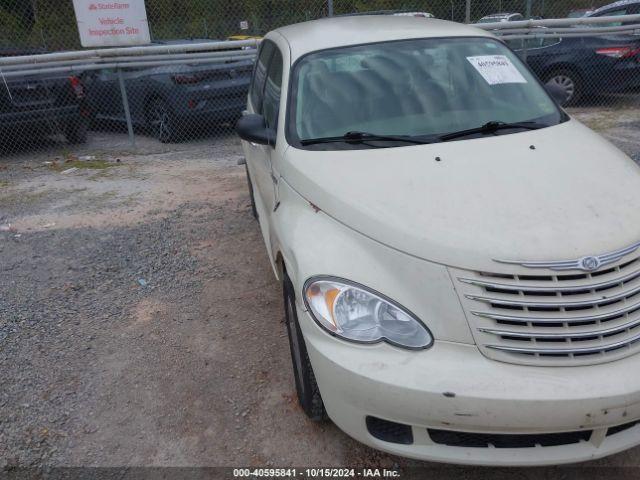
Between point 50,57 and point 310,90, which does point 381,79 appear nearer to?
point 310,90

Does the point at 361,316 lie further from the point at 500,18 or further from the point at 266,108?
the point at 500,18

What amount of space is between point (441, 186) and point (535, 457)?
1.21 meters

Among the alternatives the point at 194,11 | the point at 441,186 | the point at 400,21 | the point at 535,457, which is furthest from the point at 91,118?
the point at 535,457

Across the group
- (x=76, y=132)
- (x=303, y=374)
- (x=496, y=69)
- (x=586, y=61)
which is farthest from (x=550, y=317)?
(x=586, y=61)

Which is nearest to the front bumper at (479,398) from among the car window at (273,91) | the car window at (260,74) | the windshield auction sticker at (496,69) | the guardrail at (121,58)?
the car window at (273,91)

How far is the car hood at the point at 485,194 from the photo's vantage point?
2305 mm

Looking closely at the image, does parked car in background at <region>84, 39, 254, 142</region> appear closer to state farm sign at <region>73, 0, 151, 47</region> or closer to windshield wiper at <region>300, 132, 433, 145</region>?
state farm sign at <region>73, 0, 151, 47</region>

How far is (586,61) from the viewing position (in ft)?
31.4

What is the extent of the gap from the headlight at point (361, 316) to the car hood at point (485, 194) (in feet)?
0.84

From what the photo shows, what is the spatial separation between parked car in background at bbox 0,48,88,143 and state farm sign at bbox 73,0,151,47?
0.73 meters

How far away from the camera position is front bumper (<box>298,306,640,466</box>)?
2070 mm

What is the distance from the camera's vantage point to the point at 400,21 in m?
4.18

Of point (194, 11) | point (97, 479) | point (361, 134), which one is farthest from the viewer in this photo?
point (194, 11)

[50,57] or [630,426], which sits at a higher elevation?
[50,57]
